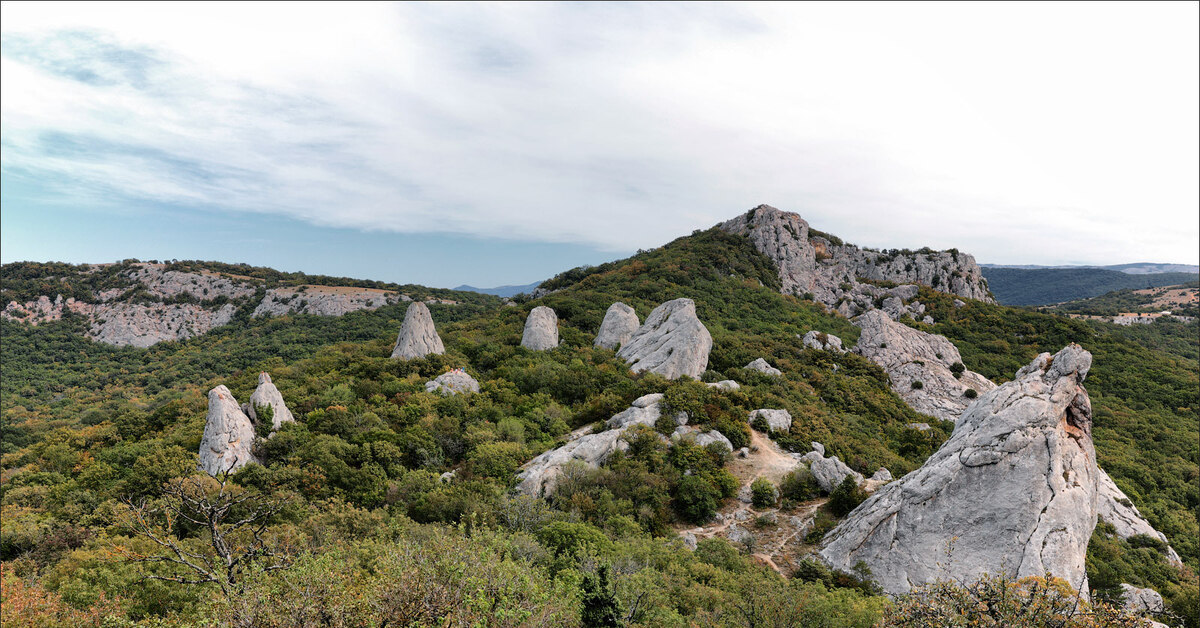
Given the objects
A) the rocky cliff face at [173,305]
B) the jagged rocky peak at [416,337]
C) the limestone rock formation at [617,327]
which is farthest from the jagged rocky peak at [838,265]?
the rocky cliff face at [173,305]

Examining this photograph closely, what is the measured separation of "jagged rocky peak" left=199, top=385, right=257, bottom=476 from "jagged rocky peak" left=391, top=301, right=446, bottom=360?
38.2ft

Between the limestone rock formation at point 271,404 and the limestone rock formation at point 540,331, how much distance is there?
16.1m

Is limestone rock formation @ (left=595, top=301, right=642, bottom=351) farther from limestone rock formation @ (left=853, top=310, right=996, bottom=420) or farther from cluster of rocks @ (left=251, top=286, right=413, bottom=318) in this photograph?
cluster of rocks @ (left=251, top=286, right=413, bottom=318)

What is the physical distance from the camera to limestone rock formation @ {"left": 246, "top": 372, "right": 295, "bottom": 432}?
2256 cm

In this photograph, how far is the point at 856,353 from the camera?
137 ft

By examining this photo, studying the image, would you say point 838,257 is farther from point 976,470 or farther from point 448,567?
point 448,567

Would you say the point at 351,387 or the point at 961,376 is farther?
the point at 961,376

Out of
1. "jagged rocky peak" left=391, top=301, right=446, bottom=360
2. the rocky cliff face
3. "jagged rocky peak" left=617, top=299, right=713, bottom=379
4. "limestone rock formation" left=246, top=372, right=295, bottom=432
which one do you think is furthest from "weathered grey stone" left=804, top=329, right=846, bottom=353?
the rocky cliff face

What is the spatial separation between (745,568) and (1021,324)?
5689cm

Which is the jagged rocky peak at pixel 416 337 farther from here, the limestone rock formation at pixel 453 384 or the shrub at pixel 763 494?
the shrub at pixel 763 494

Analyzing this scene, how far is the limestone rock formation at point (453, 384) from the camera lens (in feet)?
90.9

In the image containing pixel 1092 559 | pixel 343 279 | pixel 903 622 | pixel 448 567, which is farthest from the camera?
pixel 343 279

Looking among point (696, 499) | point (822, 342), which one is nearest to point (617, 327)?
point (822, 342)

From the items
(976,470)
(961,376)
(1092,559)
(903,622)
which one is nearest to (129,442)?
(903,622)
